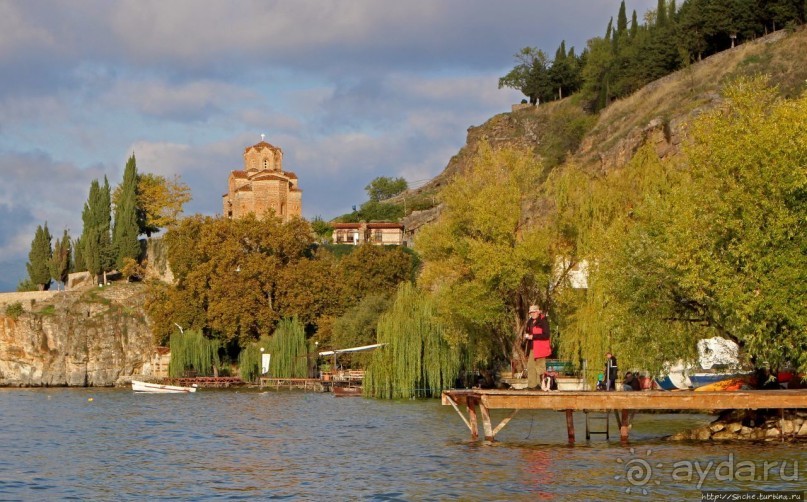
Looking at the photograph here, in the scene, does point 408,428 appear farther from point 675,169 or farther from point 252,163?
point 252,163

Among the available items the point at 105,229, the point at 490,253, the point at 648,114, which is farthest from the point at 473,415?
the point at 105,229

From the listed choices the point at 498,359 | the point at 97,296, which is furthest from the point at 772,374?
the point at 97,296

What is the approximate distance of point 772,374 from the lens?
29781 mm

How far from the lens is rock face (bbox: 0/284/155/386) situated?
92250 mm

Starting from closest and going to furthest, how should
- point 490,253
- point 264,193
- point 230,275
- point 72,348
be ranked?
point 490,253, point 230,275, point 72,348, point 264,193

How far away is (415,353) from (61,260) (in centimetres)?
6464

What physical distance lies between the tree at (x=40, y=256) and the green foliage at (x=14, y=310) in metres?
12.5

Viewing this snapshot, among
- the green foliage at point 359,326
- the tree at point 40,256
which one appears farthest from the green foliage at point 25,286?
the green foliage at point 359,326

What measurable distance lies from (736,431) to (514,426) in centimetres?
889

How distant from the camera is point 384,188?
6161 inches

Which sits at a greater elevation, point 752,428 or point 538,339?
point 538,339

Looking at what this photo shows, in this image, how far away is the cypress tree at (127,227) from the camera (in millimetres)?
101062

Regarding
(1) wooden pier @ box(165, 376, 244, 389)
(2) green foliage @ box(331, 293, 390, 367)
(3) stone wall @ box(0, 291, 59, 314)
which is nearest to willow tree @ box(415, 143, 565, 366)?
(2) green foliage @ box(331, 293, 390, 367)

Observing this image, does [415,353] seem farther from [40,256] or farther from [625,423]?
[40,256]
